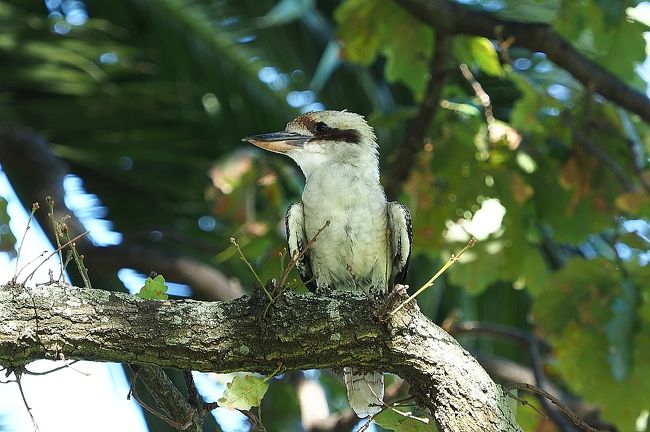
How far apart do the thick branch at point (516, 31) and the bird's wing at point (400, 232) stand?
1.60 meters

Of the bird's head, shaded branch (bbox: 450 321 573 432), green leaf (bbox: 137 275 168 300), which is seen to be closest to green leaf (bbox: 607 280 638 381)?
shaded branch (bbox: 450 321 573 432)

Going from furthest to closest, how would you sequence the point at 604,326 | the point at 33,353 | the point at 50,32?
the point at 50,32 → the point at 604,326 → the point at 33,353

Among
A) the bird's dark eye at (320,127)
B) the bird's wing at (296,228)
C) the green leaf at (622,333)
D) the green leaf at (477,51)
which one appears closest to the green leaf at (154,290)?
the bird's wing at (296,228)

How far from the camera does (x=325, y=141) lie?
20.9 ft

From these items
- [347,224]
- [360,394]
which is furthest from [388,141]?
[360,394]

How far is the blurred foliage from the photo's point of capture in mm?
6793

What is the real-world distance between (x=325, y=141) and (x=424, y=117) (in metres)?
1.06

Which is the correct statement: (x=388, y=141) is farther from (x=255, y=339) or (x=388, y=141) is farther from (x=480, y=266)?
(x=255, y=339)

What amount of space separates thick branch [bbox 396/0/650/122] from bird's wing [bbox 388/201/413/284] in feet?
5.23

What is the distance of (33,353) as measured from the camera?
3.92m

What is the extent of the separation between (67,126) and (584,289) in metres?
4.78

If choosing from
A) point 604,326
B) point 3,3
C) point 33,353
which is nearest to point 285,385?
point 604,326

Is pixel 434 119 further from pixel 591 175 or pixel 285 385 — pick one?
pixel 285 385

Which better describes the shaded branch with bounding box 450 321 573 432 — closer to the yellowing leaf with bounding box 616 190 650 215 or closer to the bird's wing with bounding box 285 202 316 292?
the yellowing leaf with bounding box 616 190 650 215
